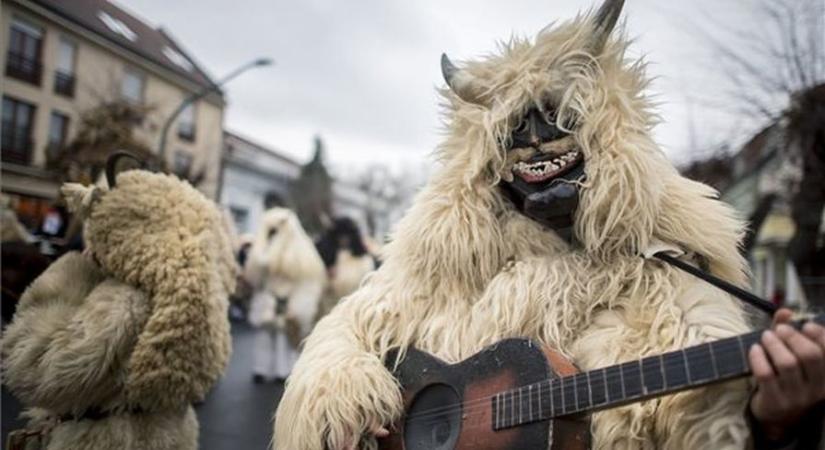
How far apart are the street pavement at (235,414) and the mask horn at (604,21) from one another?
108 inches

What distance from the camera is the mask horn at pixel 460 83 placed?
184cm

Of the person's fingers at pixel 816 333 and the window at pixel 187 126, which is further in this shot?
the window at pixel 187 126

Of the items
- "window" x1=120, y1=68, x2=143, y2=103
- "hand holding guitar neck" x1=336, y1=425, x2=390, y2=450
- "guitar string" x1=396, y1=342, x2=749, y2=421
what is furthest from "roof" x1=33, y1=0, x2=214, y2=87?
"guitar string" x1=396, y1=342, x2=749, y2=421

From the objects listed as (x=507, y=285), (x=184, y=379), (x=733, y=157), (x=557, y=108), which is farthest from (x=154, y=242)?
(x=733, y=157)

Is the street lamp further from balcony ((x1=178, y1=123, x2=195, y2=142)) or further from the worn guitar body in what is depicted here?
the worn guitar body

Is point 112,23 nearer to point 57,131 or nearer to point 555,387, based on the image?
point 555,387

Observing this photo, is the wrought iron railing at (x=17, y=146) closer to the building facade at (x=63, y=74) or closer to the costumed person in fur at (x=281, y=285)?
the building facade at (x=63, y=74)

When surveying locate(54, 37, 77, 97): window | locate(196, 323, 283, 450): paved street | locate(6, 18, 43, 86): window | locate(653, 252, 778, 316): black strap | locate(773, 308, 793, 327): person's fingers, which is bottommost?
locate(196, 323, 283, 450): paved street

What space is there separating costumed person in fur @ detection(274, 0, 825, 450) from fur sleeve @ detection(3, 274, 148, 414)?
0.70 m

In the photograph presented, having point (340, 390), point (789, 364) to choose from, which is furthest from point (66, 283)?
point (789, 364)

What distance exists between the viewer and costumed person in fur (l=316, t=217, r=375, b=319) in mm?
7555

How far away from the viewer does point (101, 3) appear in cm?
341

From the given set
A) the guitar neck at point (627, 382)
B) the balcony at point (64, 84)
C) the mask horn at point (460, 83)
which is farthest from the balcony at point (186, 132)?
the guitar neck at point (627, 382)

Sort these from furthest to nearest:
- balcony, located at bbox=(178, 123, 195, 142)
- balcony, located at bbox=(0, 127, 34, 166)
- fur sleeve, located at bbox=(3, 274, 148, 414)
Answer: balcony, located at bbox=(178, 123, 195, 142)
balcony, located at bbox=(0, 127, 34, 166)
fur sleeve, located at bbox=(3, 274, 148, 414)
